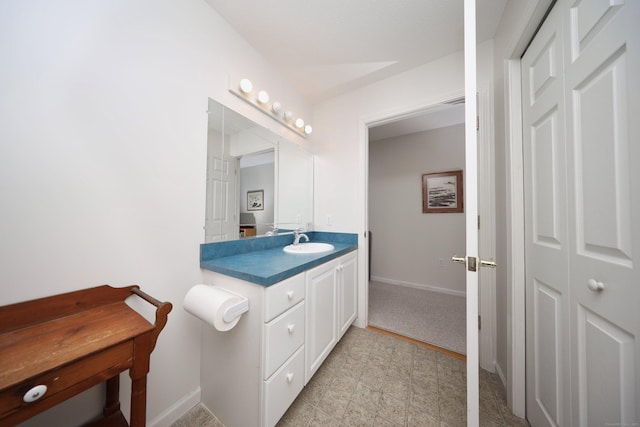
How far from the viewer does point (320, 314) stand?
1.33 meters

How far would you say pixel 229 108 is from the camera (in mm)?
1346

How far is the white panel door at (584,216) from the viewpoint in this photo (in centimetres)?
55

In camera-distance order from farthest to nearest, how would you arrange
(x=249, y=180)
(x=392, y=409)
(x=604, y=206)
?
(x=249, y=180) → (x=392, y=409) → (x=604, y=206)

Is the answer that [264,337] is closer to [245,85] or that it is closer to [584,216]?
[584,216]

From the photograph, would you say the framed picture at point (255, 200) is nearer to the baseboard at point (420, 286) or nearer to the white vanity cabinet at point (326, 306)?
the white vanity cabinet at point (326, 306)

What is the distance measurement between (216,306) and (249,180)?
3.08 feet

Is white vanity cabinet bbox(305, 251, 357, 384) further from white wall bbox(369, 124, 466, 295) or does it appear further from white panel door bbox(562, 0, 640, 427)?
white wall bbox(369, 124, 466, 295)

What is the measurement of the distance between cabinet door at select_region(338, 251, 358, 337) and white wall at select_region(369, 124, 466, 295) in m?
1.56

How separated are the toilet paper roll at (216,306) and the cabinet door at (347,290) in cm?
87

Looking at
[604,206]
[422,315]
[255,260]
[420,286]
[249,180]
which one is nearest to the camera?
[604,206]

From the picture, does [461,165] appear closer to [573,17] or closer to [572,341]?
[573,17]

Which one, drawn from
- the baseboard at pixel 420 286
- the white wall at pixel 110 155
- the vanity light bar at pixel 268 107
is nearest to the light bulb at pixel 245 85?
the vanity light bar at pixel 268 107

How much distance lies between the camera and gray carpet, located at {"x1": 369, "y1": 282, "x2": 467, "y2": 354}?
1.78m

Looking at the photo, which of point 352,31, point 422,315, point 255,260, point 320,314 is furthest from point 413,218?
point 255,260
